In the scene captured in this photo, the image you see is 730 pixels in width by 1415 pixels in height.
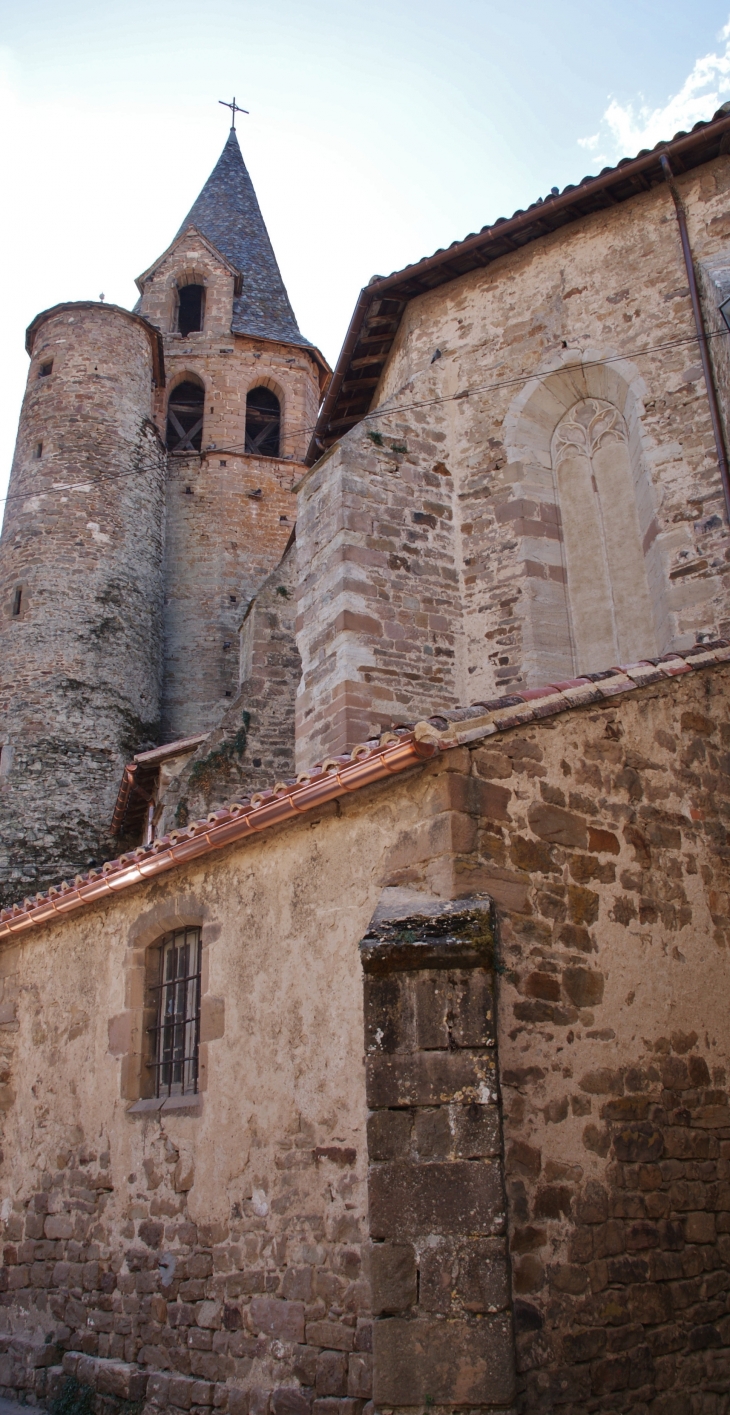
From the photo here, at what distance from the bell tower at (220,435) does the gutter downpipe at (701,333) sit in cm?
1345

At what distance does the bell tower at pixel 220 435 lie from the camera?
22.0m

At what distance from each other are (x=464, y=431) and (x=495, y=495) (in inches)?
32.0

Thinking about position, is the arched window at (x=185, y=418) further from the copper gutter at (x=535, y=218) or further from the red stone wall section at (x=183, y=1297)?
the red stone wall section at (x=183, y=1297)

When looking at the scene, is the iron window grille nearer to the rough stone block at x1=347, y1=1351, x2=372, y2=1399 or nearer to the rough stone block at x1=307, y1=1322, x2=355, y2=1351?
the rough stone block at x1=307, y1=1322, x2=355, y2=1351

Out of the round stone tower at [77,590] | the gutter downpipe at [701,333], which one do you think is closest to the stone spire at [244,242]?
the round stone tower at [77,590]

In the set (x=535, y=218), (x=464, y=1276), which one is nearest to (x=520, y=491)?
(x=535, y=218)

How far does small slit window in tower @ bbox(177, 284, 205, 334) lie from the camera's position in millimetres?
26500

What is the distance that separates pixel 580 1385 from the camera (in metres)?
4.69

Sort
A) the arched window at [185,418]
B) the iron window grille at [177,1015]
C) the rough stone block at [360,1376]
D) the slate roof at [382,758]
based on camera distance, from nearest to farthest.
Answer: the rough stone block at [360,1376] < the slate roof at [382,758] < the iron window grille at [177,1015] < the arched window at [185,418]

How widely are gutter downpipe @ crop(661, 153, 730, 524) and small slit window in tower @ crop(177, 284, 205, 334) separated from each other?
18.4m

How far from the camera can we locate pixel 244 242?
28641 mm

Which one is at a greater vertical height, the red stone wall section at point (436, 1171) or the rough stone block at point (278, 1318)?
the red stone wall section at point (436, 1171)

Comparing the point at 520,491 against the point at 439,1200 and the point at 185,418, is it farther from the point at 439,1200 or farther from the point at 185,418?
the point at 185,418

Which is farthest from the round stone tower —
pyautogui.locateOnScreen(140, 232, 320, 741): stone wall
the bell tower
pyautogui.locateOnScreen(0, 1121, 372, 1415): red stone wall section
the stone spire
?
pyautogui.locateOnScreen(0, 1121, 372, 1415): red stone wall section
